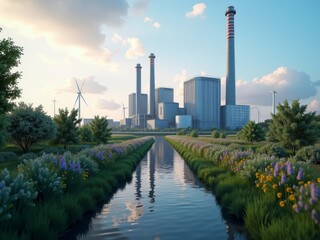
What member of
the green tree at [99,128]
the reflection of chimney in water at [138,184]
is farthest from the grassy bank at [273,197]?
the green tree at [99,128]

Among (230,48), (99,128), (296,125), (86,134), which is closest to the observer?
(296,125)

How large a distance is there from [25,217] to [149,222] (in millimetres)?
4376

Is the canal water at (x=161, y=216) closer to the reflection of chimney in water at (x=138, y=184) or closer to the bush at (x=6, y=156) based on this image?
the reflection of chimney in water at (x=138, y=184)

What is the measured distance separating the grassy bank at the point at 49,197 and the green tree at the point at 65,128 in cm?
2486

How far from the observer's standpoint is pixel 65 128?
40.2m

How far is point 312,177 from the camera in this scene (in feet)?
33.9

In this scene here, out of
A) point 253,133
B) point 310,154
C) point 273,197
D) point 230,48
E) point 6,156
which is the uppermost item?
point 230,48

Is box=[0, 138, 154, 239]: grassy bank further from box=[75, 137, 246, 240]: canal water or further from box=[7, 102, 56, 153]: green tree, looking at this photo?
box=[7, 102, 56, 153]: green tree

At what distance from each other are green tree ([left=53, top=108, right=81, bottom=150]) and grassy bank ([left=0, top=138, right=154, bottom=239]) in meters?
24.9

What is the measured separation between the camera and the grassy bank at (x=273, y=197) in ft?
21.4

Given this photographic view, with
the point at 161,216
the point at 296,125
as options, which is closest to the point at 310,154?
the point at 296,125

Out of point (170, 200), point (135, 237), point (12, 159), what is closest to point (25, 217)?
point (135, 237)

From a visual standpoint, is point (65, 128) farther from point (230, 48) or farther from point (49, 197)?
point (230, 48)

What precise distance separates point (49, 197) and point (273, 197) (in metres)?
8.31
